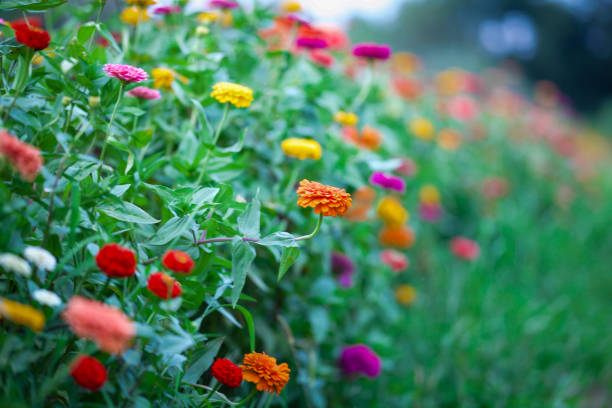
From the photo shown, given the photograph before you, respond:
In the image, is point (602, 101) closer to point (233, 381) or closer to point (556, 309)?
point (556, 309)

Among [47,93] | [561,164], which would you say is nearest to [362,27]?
[561,164]

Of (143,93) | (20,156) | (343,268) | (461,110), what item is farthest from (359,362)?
(461,110)

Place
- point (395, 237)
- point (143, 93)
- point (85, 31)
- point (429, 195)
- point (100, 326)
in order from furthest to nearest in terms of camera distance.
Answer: point (429, 195) < point (395, 237) < point (143, 93) < point (85, 31) < point (100, 326)

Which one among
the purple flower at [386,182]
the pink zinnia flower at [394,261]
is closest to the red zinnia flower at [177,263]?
the purple flower at [386,182]

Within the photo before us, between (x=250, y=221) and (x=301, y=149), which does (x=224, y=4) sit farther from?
(x=250, y=221)

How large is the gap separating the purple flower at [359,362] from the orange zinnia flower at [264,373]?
0.62 meters

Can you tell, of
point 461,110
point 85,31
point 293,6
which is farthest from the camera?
point 461,110

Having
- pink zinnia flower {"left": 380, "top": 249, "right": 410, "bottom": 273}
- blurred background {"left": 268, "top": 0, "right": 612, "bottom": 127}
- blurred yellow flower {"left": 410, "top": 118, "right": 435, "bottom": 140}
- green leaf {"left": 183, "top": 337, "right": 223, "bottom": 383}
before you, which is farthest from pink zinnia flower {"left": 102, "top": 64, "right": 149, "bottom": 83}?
blurred background {"left": 268, "top": 0, "right": 612, "bottom": 127}

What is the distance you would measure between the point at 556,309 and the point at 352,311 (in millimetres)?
1288

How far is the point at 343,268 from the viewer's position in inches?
65.7

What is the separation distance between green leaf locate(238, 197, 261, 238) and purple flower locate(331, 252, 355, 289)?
2.49 feet

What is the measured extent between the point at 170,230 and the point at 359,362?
0.87m

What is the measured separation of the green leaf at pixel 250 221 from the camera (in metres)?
0.94

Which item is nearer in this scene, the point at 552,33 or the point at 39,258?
the point at 39,258
